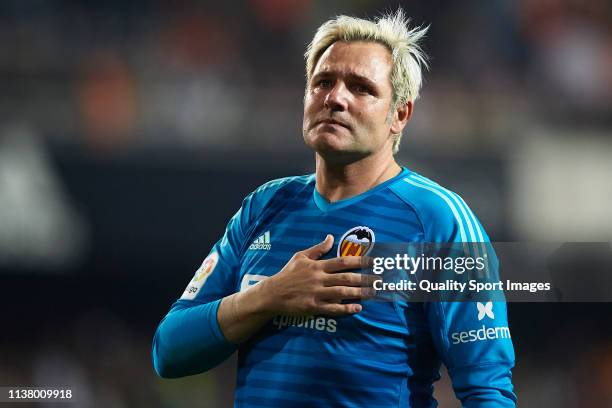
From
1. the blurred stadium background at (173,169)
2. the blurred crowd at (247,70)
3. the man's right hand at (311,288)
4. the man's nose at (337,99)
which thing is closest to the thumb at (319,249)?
the man's right hand at (311,288)

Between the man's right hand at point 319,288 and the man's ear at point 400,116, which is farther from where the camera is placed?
the man's ear at point 400,116

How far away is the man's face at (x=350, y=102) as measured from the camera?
8.16ft

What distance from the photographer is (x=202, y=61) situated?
811 cm

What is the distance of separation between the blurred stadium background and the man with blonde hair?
14.1 ft

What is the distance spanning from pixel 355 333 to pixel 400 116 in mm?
688

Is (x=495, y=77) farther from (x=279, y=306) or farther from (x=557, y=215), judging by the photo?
(x=279, y=306)

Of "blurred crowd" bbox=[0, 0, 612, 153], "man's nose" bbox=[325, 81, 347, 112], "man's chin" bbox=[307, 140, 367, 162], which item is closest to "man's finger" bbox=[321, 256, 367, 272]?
"man's chin" bbox=[307, 140, 367, 162]

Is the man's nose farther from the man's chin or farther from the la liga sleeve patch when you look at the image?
the la liga sleeve patch

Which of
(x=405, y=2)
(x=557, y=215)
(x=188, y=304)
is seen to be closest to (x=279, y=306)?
(x=188, y=304)

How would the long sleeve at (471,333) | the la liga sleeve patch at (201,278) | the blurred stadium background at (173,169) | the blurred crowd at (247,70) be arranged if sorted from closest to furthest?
the long sleeve at (471,333), the la liga sleeve patch at (201,278), the blurred stadium background at (173,169), the blurred crowd at (247,70)

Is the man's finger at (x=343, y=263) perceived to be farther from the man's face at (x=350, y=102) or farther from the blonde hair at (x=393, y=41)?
the blonde hair at (x=393, y=41)

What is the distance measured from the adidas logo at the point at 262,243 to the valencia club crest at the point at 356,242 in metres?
0.23

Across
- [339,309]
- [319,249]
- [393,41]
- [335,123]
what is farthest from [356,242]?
[393,41]

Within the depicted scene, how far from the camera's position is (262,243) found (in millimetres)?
2531
